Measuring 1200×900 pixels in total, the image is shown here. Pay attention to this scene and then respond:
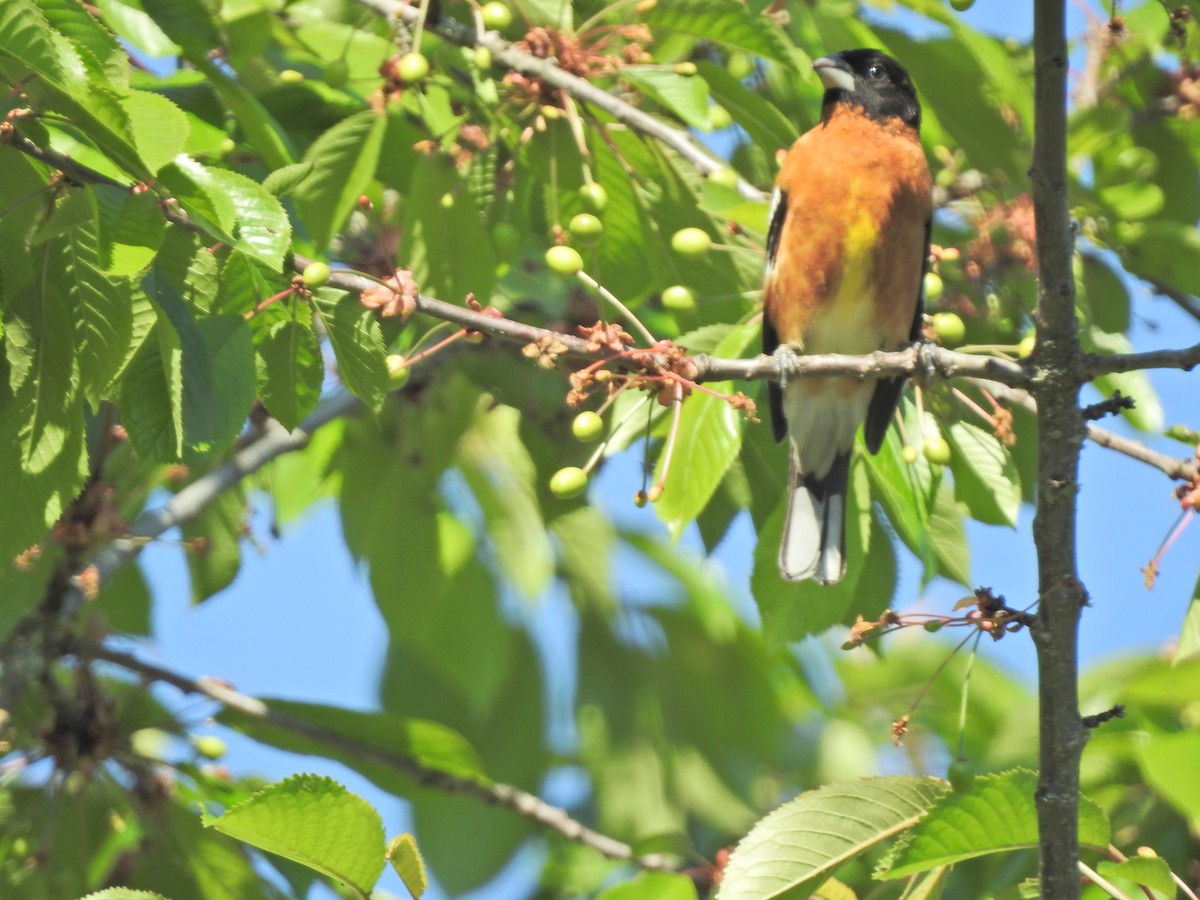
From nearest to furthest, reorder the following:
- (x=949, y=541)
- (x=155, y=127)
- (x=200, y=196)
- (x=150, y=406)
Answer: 1. (x=155, y=127)
2. (x=200, y=196)
3. (x=150, y=406)
4. (x=949, y=541)

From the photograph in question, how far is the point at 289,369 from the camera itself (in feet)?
8.71

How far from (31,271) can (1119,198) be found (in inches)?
149

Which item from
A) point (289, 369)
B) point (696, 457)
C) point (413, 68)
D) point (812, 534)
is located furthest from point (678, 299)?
point (289, 369)

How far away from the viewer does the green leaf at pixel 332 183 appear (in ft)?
11.0

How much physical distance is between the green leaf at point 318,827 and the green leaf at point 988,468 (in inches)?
71.9

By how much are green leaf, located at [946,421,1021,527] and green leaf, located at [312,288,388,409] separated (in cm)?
160

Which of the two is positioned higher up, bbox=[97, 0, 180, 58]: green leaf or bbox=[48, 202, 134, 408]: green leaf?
bbox=[97, 0, 180, 58]: green leaf

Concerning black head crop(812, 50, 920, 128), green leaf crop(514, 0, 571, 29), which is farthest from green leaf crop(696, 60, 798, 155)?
black head crop(812, 50, 920, 128)

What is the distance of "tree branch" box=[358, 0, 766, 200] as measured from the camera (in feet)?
11.5

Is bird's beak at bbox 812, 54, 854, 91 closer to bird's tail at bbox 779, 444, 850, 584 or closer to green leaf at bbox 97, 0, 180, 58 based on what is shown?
bird's tail at bbox 779, 444, 850, 584

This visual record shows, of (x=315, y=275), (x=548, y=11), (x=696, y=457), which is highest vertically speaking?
(x=548, y=11)

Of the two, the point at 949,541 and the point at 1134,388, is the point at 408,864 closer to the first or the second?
the point at 949,541

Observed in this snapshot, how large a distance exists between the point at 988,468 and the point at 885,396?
3.53 ft

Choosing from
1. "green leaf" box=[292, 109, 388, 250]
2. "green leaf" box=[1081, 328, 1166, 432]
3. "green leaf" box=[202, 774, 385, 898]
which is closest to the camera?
"green leaf" box=[202, 774, 385, 898]
